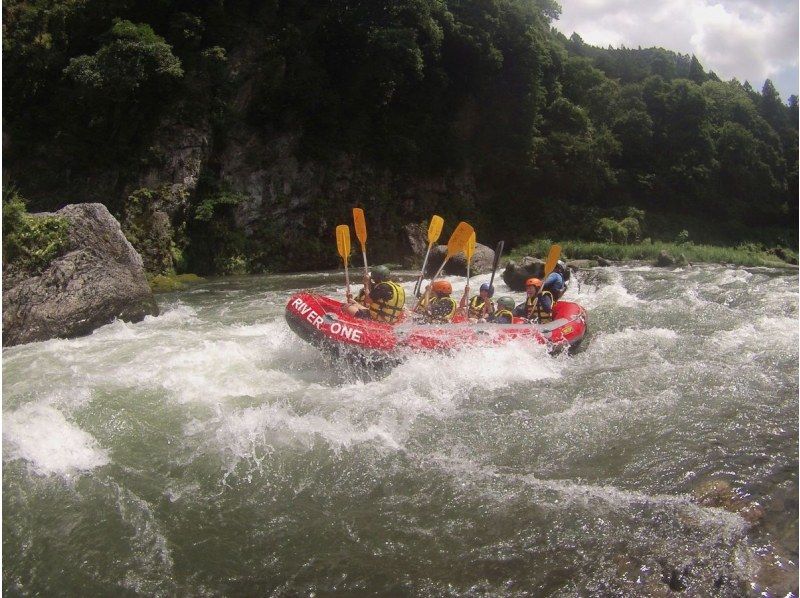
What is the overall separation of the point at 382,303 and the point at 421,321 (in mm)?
559

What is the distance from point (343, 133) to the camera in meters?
18.7

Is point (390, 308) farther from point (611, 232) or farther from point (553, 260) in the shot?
point (611, 232)

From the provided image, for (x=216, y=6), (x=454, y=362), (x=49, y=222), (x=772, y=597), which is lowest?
(x=772, y=597)

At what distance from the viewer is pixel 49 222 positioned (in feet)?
24.9

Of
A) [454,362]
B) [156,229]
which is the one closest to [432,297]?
[454,362]

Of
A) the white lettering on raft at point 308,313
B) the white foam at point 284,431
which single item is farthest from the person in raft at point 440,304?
the white foam at point 284,431

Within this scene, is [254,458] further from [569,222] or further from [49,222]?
[569,222]

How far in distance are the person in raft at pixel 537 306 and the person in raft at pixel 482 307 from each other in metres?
0.48

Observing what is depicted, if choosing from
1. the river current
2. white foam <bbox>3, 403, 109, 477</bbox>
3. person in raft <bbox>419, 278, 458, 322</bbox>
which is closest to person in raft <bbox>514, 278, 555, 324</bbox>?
the river current

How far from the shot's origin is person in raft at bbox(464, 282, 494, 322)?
7543 millimetres

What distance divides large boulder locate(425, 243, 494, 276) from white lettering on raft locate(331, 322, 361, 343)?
8341 millimetres

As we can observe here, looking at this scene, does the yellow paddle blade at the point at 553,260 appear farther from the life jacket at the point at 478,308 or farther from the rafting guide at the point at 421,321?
the life jacket at the point at 478,308

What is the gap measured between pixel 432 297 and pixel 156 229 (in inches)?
385

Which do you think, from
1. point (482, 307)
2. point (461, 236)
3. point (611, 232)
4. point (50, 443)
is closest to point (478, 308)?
point (482, 307)
